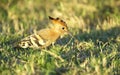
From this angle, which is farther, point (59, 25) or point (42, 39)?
point (59, 25)

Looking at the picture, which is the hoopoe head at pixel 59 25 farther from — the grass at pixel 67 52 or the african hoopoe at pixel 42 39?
the grass at pixel 67 52

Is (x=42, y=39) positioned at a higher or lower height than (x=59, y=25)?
lower

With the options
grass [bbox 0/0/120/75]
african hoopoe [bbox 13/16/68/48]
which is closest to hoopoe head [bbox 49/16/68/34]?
african hoopoe [bbox 13/16/68/48]

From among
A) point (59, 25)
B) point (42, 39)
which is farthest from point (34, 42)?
point (59, 25)

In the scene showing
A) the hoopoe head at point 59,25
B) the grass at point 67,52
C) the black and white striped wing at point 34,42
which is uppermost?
the hoopoe head at point 59,25

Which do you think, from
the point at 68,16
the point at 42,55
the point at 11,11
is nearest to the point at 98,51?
the point at 42,55

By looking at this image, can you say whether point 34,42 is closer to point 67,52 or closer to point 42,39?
point 42,39

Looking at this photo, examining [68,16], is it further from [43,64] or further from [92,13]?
[43,64]

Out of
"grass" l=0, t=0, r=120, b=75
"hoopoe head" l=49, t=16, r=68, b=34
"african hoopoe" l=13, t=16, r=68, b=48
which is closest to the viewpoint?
"grass" l=0, t=0, r=120, b=75

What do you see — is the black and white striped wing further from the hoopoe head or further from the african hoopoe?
the hoopoe head

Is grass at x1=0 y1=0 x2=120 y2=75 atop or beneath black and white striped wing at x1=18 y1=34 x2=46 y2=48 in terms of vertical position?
beneath

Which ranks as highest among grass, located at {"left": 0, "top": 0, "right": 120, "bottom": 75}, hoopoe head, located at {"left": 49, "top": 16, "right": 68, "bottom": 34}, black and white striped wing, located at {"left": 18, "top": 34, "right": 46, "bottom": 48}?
hoopoe head, located at {"left": 49, "top": 16, "right": 68, "bottom": 34}

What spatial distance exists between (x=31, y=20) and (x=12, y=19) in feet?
1.80

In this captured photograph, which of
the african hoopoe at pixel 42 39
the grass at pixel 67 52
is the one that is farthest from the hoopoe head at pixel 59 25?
the grass at pixel 67 52
